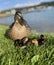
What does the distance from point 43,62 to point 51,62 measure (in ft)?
0.60

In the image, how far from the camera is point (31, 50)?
786 centimetres

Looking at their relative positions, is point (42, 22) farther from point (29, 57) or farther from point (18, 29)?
point (29, 57)

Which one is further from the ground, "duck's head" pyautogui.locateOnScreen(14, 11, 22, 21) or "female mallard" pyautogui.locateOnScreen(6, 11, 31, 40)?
"duck's head" pyautogui.locateOnScreen(14, 11, 22, 21)

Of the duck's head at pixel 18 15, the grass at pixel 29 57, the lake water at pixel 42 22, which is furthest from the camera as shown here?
the lake water at pixel 42 22

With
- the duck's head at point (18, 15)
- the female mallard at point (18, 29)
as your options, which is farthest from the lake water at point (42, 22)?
the duck's head at point (18, 15)

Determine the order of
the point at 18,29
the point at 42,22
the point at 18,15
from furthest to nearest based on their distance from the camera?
the point at 42,22 → the point at 18,29 → the point at 18,15

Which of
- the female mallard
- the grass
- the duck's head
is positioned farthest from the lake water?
the grass

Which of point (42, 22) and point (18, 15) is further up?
point (18, 15)

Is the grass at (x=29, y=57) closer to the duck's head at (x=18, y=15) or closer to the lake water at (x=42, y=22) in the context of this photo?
the duck's head at (x=18, y=15)

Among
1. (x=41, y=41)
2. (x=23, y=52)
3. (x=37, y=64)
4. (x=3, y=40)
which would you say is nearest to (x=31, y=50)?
(x=23, y=52)

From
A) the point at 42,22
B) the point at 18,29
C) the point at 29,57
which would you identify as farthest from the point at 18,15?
the point at 42,22

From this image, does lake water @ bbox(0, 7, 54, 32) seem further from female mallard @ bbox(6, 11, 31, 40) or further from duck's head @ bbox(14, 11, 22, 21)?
duck's head @ bbox(14, 11, 22, 21)

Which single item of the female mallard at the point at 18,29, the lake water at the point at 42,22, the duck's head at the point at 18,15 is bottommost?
A: the lake water at the point at 42,22

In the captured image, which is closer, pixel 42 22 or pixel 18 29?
pixel 18 29
